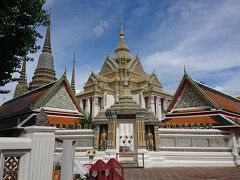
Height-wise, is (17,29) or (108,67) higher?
(108,67)

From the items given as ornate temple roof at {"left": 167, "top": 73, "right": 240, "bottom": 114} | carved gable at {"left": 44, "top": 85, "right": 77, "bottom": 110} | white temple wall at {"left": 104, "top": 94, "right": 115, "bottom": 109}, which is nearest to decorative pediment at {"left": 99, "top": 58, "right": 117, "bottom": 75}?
white temple wall at {"left": 104, "top": 94, "right": 115, "bottom": 109}

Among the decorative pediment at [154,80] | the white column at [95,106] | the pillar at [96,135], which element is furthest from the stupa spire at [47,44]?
the pillar at [96,135]

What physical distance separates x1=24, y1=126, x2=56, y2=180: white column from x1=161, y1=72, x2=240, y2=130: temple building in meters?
12.3

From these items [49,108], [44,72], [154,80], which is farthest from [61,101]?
[154,80]

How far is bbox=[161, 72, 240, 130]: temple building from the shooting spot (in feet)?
51.7

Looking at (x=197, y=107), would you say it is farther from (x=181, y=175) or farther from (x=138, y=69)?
(x=138, y=69)

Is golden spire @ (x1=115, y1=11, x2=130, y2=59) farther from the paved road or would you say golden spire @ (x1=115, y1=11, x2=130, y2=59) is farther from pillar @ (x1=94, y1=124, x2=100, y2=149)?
the paved road

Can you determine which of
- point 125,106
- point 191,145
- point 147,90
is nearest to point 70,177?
point 125,106

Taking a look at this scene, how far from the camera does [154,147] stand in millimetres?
11969

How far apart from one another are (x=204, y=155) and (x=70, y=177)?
949 centimetres

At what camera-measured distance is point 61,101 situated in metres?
19.1

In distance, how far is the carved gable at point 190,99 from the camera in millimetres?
17125

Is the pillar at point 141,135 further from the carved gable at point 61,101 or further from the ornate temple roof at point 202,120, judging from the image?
the carved gable at point 61,101

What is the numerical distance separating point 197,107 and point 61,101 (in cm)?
1085
